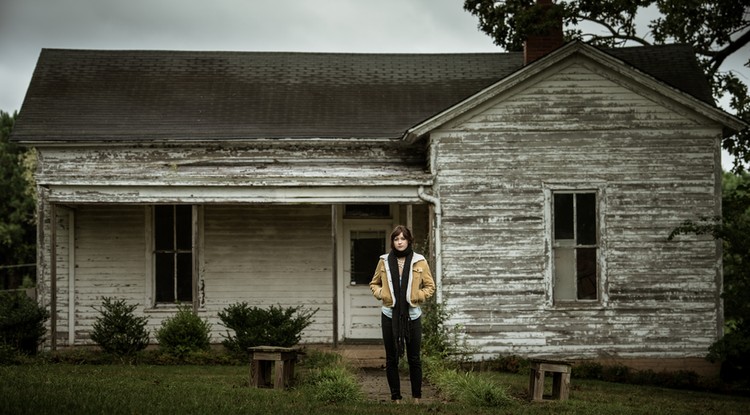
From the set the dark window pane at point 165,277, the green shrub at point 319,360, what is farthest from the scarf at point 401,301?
the dark window pane at point 165,277

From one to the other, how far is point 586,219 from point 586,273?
91cm

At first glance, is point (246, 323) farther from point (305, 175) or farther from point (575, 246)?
point (575, 246)

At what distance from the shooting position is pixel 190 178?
634 inches

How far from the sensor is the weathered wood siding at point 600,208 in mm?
15281

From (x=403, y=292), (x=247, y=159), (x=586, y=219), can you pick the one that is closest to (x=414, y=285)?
(x=403, y=292)

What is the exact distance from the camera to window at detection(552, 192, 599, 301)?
15391 mm

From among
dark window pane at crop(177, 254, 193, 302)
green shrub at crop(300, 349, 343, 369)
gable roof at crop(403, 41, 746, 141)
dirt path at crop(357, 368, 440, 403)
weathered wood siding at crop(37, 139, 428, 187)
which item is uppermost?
gable roof at crop(403, 41, 746, 141)

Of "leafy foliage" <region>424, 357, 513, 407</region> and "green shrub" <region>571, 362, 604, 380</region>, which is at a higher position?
"leafy foliage" <region>424, 357, 513, 407</region>

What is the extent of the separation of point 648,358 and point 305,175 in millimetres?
6860

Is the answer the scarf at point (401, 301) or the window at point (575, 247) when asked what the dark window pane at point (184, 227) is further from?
the scarf at point (401, 301)

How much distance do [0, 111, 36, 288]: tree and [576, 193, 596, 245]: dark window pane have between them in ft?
90.7

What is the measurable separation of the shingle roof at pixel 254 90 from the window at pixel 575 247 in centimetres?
382

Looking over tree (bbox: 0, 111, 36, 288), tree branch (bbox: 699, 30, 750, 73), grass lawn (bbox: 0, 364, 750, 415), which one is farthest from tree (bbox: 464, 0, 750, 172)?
tree (bbox: 0, 111, 36, 288)

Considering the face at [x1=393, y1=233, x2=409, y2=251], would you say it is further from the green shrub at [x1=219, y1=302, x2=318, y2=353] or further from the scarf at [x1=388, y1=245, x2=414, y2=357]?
the green shrub at [x1=219, y1=302, x2=318, y2=353]
